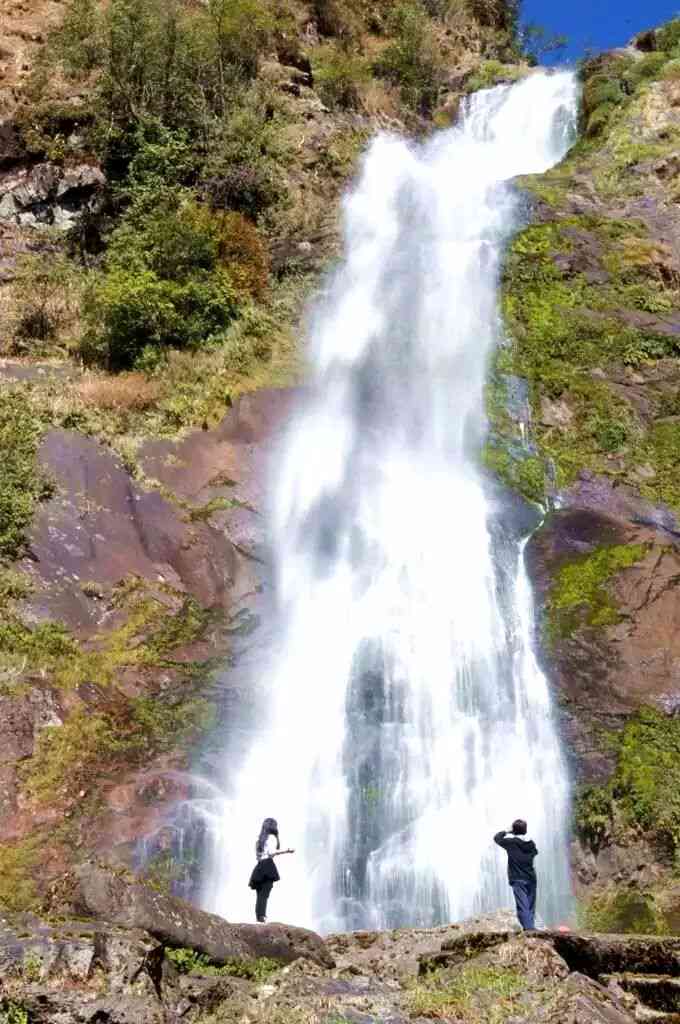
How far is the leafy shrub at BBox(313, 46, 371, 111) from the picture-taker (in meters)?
35.8

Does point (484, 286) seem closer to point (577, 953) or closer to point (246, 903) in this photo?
point (246, 903)

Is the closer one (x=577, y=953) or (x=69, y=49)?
(x=577, y=953)

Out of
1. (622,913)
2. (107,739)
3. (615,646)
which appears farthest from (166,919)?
(615,646)

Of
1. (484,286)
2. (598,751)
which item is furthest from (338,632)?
A: (484,286)

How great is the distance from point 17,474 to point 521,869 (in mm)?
11017

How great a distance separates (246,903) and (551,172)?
1047 inches

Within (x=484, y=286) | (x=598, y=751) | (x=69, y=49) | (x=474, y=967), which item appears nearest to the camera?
(x=474, y=967)

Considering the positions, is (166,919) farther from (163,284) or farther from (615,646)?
(163,284)

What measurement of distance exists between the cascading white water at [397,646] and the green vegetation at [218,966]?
14.4ft

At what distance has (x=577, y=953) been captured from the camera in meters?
7.28

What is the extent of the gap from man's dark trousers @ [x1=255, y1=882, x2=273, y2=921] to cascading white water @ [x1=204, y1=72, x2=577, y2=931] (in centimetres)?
229

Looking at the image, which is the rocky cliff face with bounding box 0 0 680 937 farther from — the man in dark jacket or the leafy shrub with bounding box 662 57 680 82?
the man in dark jacket

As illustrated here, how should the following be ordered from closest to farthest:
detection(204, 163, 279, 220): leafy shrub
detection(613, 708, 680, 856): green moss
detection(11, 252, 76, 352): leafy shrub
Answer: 1. detection(613, 708, 680, 856): green moss
2. detection(11, 252, 76, 352): leafy shrub
3. detection(204, 163, 279, 220): leafy shrub

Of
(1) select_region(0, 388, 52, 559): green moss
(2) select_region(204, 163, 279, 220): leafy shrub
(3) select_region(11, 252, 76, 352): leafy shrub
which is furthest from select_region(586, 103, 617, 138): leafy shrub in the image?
(1) select_region(0, 388, 52, 559): green moss
